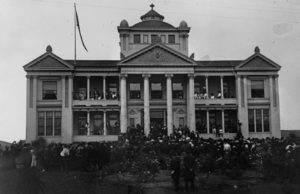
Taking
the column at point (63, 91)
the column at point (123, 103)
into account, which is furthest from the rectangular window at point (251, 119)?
the column at point (63, 91)

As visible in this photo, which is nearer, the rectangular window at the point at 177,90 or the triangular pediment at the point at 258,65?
the triangular pediment at the point at 258,65

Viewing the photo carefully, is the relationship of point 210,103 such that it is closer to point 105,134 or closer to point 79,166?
point 105,134

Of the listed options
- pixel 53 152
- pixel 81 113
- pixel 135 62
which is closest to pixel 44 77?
pixel 81 113

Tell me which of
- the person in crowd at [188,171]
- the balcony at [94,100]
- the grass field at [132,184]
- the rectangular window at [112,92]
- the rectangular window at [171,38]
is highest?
the rectangular window at [171,38]

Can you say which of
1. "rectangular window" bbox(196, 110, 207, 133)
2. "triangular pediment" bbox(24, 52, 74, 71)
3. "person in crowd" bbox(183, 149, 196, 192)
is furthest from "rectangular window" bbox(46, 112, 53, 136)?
"person in crowd" bbox(183, 149, 196, 192)

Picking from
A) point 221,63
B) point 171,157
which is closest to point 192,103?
point 221,63

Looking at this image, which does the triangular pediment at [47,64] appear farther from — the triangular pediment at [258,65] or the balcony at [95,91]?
the triangular pediment at [258,65]

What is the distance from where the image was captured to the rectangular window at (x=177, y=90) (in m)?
55.2

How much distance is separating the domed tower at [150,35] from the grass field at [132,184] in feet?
96.0

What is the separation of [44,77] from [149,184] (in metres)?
29.7

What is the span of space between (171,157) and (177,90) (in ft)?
86.2

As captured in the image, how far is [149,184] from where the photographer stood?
25672 millimetres

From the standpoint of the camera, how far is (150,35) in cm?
5700

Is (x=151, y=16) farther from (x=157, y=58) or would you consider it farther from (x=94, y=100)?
(x=94, y=100)
